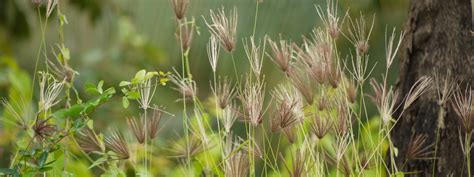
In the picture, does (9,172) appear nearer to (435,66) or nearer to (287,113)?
(287,113)

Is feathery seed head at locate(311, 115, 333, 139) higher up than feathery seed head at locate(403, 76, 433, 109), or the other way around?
feathery seed head at locate(403, 76, 433, 109)

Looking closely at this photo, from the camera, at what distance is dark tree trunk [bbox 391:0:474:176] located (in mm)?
2174

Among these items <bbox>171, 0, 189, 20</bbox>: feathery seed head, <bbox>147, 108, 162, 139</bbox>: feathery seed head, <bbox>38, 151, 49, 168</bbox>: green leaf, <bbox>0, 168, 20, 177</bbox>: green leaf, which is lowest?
<bbox>0, 168, 20, 177</bbox>: green leaf

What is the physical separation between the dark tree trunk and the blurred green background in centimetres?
109

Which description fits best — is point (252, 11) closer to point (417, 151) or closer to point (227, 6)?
point (227, 6)

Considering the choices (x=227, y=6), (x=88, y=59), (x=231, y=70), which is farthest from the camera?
(x=88, y=59)

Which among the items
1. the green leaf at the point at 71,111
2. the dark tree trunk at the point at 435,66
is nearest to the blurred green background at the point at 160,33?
the dark tree trunk at the point at 435,66

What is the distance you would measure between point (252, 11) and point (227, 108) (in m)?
1.98

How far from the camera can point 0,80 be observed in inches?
142

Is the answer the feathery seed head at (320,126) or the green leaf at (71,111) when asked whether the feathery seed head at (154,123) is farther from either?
the feathery seed head at (320,126)

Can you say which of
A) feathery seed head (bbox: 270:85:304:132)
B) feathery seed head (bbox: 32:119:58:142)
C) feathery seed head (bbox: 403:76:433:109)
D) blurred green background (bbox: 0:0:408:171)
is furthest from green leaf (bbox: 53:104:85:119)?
blurred green background (bbox: 0:0:408:171)

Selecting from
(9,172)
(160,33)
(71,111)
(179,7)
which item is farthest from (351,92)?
(160,33)

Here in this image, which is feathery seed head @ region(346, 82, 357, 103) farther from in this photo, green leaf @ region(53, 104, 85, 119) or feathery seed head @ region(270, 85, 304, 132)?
green leaf @ region(53, 104, 85, 119)

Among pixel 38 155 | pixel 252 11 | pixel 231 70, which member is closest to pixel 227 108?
pixel 38 155
